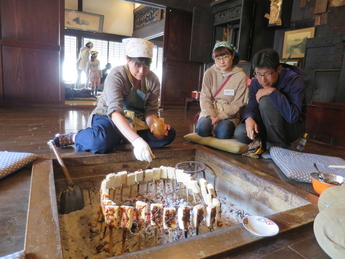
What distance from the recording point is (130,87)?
67.1 inches

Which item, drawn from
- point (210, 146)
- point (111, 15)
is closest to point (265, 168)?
point (210, 146)

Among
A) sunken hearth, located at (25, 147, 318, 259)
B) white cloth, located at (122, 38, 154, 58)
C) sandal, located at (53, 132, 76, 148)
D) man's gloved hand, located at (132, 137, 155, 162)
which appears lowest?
sunken hearth, located at (25, 147, 318, 259)

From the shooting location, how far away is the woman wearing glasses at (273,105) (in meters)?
1.68

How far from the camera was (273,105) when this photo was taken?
1.74m

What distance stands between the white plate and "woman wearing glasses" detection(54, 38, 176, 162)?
61cm

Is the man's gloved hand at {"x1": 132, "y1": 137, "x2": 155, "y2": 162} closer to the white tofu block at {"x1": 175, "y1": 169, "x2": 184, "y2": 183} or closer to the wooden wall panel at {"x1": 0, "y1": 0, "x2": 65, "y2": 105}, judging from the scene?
the white tofu block at {"x1": 175, "y1": 169, "x2": 184, "y2": 183}

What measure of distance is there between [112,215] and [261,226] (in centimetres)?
59

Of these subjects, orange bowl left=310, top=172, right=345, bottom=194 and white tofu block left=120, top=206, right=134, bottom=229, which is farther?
orange bowl left=310, top=172, right=345, bottom=194

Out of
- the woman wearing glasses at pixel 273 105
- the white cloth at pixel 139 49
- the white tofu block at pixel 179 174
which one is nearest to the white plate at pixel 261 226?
the white tofu block at pixel 179 174

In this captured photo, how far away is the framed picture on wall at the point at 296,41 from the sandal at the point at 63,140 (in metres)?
3.50

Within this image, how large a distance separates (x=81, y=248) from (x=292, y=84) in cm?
162

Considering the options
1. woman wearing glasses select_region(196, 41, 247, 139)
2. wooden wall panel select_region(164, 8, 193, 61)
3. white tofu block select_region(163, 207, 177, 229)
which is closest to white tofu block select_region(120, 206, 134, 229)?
white tofu block select_region(163, 207, 177, 229)

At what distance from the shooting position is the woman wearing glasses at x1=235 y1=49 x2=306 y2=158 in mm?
1678

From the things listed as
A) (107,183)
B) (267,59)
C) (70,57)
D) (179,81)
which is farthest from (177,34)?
(70,57)
